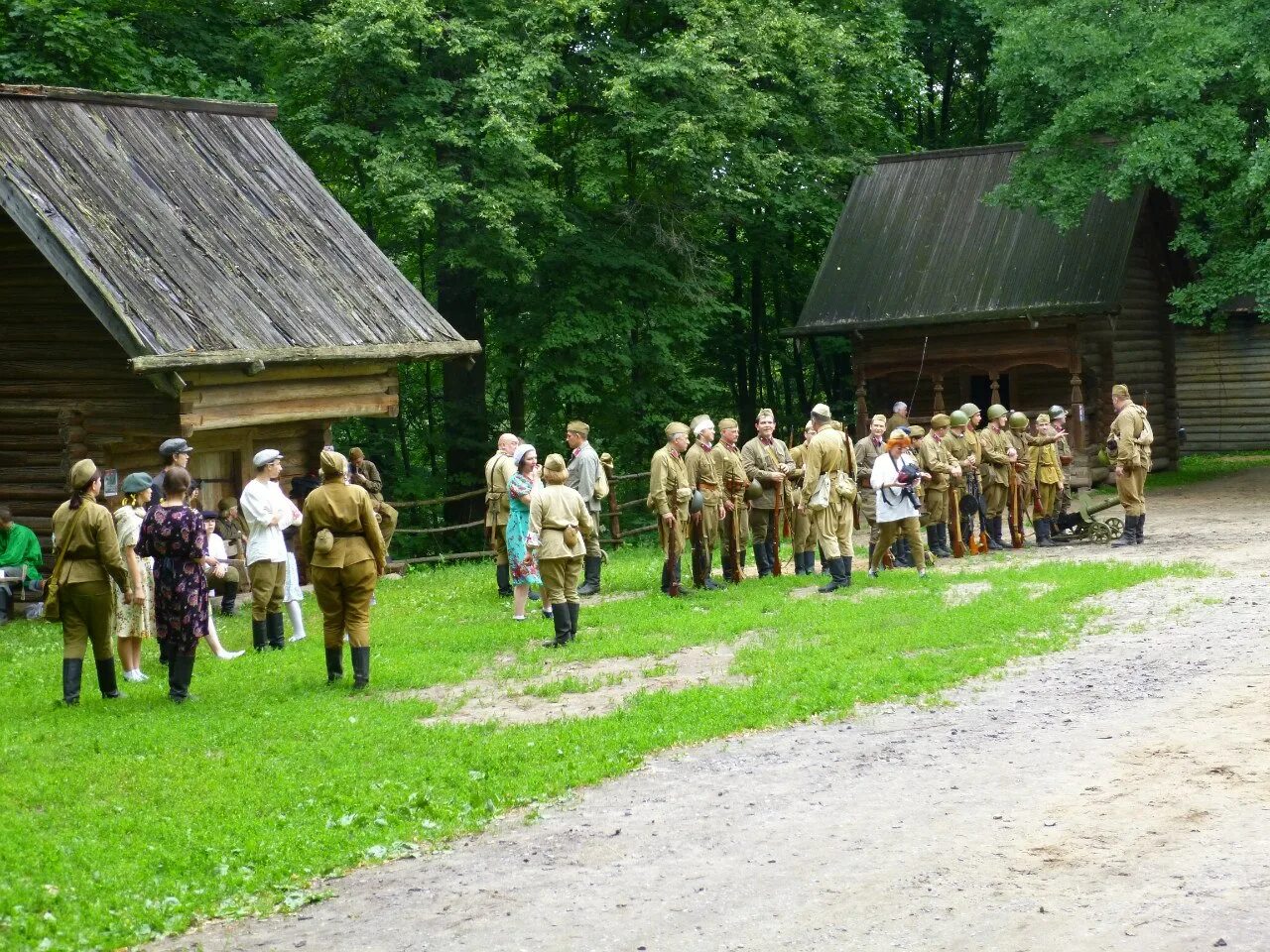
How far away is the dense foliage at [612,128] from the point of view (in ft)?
78.3

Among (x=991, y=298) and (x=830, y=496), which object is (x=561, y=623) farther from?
(x=991, y=298)

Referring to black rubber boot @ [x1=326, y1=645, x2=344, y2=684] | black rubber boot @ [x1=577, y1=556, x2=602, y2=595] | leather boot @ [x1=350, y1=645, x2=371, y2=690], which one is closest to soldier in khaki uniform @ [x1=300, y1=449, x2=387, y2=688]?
leather boot @ [x1=350, y1=645, x2=371, y2=690]

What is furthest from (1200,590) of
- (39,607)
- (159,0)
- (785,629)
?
(159,0)

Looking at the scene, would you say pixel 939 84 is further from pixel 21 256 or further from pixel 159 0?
pixel 21 256

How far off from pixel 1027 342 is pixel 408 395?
13.6 m

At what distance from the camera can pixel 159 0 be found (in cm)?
2762

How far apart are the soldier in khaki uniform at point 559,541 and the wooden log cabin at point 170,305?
5.11 m

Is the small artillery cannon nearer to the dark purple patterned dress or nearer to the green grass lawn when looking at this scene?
the green grass lawn

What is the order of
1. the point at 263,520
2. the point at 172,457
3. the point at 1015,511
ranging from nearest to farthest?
the point at 172,457, the point at 263,520, the point at 1015,511

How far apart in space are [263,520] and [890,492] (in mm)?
6588

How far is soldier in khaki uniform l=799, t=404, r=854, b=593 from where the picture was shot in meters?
16.9

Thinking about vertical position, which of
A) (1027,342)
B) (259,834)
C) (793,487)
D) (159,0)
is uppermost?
(159,0)

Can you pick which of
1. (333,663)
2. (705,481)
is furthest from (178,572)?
(705,481)

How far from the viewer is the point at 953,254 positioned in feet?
99.3
